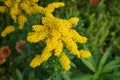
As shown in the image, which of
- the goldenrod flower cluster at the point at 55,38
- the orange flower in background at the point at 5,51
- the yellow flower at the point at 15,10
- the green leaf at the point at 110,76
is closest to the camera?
the goldenrod flower cluster at the point at 55,38

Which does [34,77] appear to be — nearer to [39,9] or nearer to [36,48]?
[36,48]

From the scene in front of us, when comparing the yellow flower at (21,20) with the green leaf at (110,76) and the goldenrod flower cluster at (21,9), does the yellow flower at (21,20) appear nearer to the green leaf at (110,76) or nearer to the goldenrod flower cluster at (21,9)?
the goldenrod flower cluster at (21,9)

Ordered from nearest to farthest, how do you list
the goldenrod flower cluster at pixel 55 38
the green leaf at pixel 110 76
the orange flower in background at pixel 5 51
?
the goldenrod flower cluster at pixel 55 38, the green leaf at pixel 110 76, the orange flower in background at pixel 5 51

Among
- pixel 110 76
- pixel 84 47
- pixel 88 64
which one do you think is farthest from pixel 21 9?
pixel 110 76

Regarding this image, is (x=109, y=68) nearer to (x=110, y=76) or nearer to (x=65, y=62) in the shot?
(x=110, y=76)

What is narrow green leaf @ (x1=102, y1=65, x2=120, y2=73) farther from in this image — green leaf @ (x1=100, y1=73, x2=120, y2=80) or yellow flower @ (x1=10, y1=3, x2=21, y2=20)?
yellow flower @ (x1=10, y1=3, x2=21, y2=20)

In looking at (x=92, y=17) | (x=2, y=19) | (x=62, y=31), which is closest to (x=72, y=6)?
(x=92, y=17)

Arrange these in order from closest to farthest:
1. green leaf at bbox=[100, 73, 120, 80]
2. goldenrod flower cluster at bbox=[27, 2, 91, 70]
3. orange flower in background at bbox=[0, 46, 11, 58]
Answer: goldenrod flower cluster at bbox=[27, 2, 91, 70]
green leaf at bbox=[100, 73, 120, 80]
orange flower in background at bbox=[0, 46, 11, 58]

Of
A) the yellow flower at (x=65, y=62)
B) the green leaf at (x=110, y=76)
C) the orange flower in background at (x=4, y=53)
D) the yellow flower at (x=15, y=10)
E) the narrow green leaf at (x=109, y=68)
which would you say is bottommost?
the orange flower in background at (x=4, y=53)

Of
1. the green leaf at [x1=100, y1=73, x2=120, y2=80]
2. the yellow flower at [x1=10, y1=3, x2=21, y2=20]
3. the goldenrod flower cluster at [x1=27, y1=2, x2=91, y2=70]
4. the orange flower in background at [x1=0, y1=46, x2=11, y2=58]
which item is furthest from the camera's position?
the orange flower in background at [x1=0, y1=46, x2=11, y2=58]

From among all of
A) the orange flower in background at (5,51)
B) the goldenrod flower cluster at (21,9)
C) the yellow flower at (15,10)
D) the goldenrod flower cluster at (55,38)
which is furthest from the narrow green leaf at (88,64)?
the orange flower in background at (5,51)

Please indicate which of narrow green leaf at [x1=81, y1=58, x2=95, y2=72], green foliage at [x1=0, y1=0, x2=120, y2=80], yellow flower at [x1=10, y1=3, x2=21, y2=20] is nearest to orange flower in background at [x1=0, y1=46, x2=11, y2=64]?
green foliage at [x1=0, y1=0, x2=120, y2=80]
